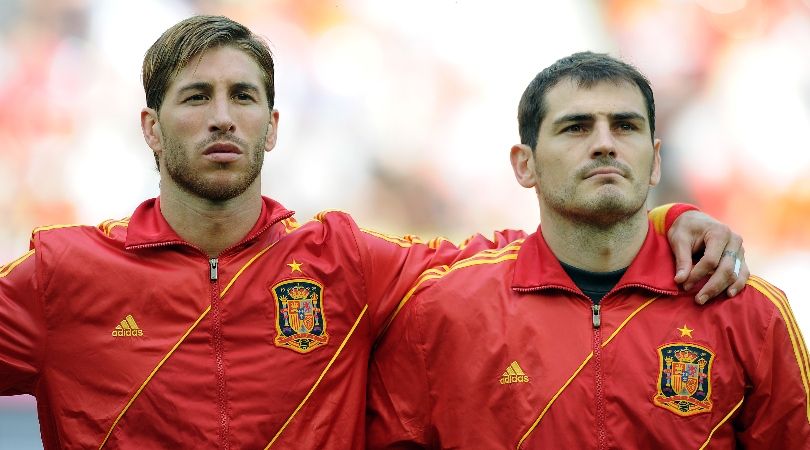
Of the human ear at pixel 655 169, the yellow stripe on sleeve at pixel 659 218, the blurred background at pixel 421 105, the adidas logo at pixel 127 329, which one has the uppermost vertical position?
the blurred background at pixel 421 105

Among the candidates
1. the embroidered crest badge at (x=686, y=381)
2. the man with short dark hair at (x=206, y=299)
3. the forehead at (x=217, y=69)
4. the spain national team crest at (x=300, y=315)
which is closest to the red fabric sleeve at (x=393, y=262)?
the man with short dark hair at (x=206, y=299)

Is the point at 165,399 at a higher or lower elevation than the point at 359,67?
lower

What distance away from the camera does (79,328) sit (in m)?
2.79

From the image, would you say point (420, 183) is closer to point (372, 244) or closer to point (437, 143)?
point (437, 143)

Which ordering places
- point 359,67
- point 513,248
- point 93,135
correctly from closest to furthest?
point 513,248 → point 93,135 → point 359,67

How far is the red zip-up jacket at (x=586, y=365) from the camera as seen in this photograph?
261 cm

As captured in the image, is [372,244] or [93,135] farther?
[93,135]

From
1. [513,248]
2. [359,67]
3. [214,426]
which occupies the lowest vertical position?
[214,426]

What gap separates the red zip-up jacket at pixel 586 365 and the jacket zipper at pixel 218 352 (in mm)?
406

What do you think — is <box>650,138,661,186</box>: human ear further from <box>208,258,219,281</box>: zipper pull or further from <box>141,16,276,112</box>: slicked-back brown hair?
<box>208,258,219,281</box>: zipper pull

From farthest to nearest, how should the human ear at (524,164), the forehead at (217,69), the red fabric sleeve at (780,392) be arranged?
the human ear at (524,164) < the forehead at (217,69) < the red fabric sleeve at (780,392)

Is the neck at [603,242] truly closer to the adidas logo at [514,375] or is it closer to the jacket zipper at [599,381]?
the jacket zipper at [599,381]

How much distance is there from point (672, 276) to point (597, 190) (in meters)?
0.29

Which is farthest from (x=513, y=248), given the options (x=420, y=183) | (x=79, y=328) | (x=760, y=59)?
(x=760, y=59)
